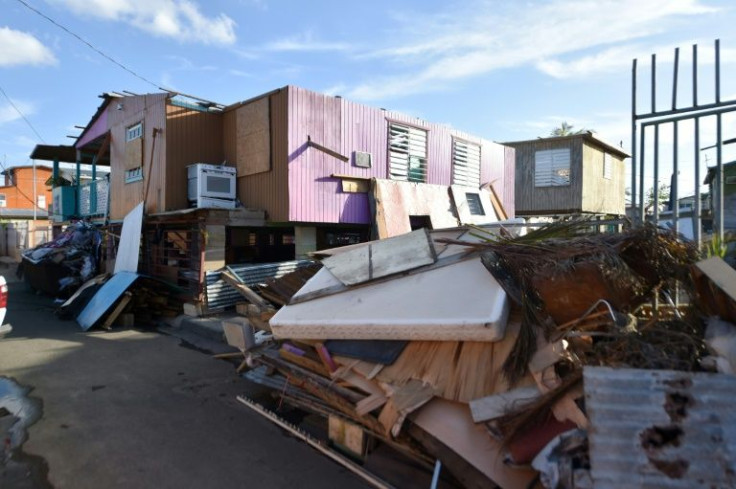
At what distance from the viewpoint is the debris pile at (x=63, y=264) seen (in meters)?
12.1

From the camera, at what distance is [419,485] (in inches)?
127

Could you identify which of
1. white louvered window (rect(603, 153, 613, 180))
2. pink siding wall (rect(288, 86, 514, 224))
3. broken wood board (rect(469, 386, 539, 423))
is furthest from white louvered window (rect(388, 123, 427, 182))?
white louvered window (rect(603, 153, 613, 180))

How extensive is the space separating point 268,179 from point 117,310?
165 inches

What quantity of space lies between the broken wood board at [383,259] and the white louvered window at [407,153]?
6.59 m

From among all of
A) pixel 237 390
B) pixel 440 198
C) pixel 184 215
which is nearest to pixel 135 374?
pixel 237 390

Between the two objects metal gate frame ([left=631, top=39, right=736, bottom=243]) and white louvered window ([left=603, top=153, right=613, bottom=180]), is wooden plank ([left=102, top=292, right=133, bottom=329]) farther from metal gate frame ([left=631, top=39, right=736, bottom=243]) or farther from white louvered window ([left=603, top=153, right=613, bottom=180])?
white louvered window ([left=603, top=153, right=613, bottom=180])

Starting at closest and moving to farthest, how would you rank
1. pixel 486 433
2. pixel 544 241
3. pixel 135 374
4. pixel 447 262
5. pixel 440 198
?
pixel 486 433, pixel 544 241, pixel 447 262, pixel 135 374, pixel 440 198

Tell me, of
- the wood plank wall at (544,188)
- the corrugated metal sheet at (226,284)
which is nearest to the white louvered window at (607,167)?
the wood plank wall at (544,188)

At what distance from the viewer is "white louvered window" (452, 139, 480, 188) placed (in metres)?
13.3

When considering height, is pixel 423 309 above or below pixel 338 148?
below

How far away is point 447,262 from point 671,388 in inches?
89.6

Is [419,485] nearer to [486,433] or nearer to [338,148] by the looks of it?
[486,433]

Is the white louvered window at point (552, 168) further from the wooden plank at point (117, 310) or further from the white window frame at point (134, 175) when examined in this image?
the wooden plank at point (117, 310)

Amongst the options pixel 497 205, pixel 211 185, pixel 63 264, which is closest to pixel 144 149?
pixel 211 185
